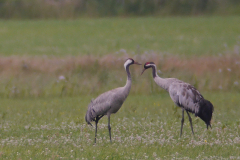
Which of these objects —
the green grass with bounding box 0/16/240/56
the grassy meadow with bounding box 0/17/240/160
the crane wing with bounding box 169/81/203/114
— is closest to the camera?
the grassy meadow with bounding box 0/17/240/160

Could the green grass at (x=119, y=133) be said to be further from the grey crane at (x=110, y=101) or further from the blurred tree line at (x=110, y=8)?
the blurred tree line at (x=110, y=8)

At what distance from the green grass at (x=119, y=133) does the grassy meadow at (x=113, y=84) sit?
0.03m

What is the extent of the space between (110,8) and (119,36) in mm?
12163

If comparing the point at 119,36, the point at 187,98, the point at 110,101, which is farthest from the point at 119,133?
the point at 119,36

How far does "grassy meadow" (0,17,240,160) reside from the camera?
10766 mm

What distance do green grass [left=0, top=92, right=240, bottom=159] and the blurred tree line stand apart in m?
26.6

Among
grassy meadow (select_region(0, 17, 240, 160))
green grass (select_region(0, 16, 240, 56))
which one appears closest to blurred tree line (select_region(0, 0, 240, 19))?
green grass (select_region(0, 16, 240, 56))

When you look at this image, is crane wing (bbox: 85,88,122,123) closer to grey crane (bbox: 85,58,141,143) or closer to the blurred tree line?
grey crane (bbox: 85,58,141,143)

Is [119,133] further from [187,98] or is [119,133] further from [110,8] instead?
[110,8]

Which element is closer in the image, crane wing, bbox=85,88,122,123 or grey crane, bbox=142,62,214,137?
crane wing, bbox=85,88,122,123

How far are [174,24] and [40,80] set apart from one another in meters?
18.6

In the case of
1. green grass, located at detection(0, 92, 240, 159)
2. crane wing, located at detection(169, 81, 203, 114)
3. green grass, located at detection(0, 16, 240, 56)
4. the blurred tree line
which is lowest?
green grass, located at detection(0, 92, 240, 159)

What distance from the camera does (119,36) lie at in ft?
111

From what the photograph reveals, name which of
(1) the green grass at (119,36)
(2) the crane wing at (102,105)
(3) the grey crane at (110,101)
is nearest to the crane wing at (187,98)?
(3) the grey crane at (110,101)
